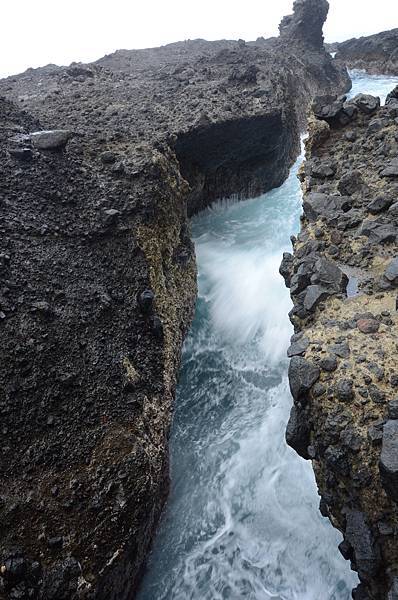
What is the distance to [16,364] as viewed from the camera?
188 inches

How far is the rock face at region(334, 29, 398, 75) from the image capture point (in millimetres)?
30641

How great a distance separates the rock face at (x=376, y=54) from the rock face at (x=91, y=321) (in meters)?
26.0

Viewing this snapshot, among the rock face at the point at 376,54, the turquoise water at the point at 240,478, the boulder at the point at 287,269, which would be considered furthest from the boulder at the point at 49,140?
the rock face at the point at 376,54

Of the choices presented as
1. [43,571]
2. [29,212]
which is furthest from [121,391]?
[29,212]

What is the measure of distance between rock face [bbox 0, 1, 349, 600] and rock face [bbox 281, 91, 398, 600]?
0.24 metres

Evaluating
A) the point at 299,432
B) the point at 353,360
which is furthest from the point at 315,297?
the point at 299,432

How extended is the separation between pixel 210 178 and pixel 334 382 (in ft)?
29.7

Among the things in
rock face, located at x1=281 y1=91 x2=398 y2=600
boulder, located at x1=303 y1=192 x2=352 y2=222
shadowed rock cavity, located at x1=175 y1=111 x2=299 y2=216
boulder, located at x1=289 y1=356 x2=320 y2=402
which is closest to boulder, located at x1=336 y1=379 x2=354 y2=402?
rock face, located at x1=281 y1=91 x2=398 y2=600

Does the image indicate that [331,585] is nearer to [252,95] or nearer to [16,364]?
[16,364]

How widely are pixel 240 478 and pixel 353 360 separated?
3.06m

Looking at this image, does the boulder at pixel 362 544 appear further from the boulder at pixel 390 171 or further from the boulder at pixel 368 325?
the boulder at pixel 390 171

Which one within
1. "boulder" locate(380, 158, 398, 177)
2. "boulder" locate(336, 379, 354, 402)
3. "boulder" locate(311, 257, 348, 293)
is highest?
"boulder" locate(380, 158, 398, 177)

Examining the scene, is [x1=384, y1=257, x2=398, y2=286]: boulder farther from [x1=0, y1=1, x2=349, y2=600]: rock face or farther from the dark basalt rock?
the dark basalt rock

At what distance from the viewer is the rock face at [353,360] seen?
10.9 ft
